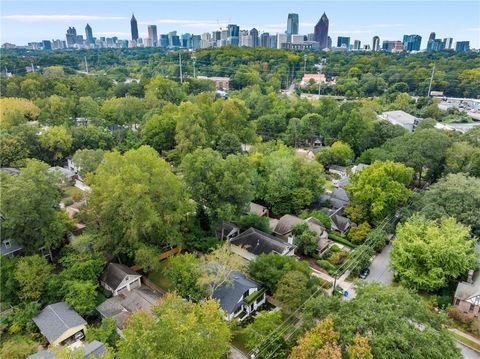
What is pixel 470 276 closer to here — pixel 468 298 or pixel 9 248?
pixel 468 298

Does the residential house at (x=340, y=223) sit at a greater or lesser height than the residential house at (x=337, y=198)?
lesser

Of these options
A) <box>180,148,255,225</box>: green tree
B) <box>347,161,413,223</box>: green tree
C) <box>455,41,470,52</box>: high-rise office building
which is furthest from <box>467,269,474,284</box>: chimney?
<box>455,41,470,52</box>: high-rise office building

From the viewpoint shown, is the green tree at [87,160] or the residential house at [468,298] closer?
the residential house at [468,298]

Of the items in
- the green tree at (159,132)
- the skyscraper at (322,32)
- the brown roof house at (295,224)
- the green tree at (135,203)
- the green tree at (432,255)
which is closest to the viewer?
the green tree at (432,255)

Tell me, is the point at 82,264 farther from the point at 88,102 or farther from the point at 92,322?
the point at 88,102

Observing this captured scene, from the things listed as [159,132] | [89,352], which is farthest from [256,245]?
[159,132]

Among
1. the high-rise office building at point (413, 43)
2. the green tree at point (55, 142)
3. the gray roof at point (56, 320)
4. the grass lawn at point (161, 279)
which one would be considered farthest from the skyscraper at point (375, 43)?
the gray roof at point (56, 320)

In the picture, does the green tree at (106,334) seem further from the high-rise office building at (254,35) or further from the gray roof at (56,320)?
the high-rise office building at (254,35)
